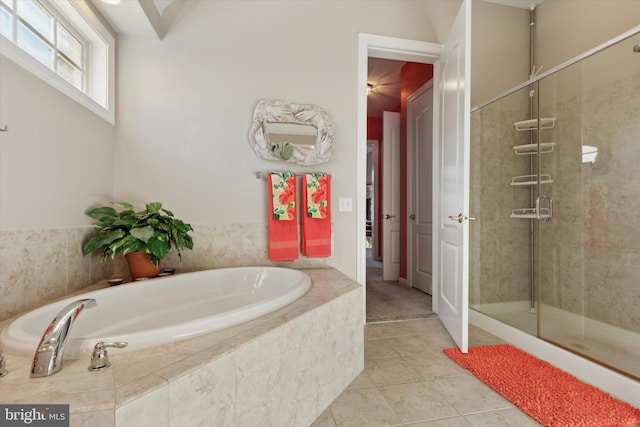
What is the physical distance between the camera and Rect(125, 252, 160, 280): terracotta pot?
1.80 m

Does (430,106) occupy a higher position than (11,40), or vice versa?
(430,106)

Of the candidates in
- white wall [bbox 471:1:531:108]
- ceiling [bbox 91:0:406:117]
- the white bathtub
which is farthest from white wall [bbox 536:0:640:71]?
ceiling [bbox 91:0:406:117]

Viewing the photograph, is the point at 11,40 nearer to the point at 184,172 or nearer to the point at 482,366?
the point at 184,172

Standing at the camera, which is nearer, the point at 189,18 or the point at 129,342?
the point at 129,342

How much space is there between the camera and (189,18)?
2141 millimetres

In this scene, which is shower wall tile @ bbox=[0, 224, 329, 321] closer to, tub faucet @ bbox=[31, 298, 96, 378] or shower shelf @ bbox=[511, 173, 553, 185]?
tub faucet @ bbox=[31, 298, 96, 378]

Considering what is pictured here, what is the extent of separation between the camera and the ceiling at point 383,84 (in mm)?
3695

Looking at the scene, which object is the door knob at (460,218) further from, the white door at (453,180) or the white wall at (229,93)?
the white wall at (229,93)

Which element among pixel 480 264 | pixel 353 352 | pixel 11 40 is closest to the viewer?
pixel 11 40

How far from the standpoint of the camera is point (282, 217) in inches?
86.9

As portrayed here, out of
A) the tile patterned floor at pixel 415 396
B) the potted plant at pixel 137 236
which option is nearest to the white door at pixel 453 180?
the tile patterned floor at pixel 415 396

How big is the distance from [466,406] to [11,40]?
254 centimetres

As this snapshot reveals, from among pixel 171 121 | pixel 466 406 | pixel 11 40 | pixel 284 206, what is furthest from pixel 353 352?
pixel 11 40

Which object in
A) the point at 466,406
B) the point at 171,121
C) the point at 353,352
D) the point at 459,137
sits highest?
the point at 171,121
